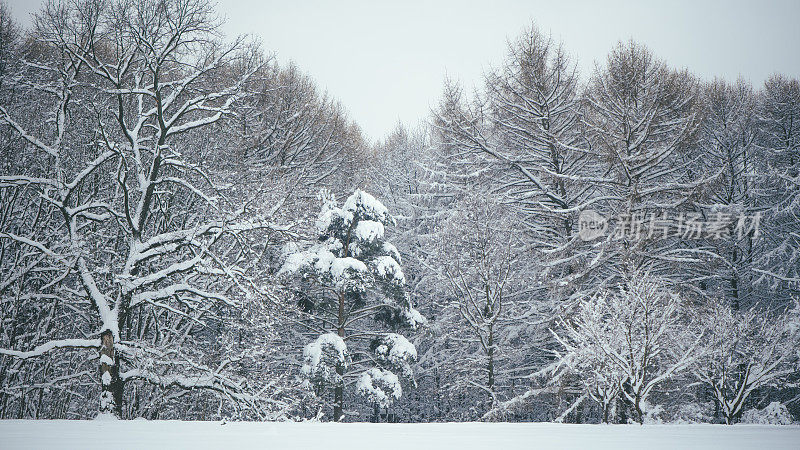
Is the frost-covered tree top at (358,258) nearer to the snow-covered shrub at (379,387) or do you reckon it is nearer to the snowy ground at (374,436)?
the snow-covered shrub at (379,387)

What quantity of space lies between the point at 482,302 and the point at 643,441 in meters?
11.7

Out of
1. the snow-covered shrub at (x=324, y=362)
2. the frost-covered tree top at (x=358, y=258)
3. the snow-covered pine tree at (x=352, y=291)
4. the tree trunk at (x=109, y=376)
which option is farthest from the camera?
A: the frost-covered tree top at (x=358, y=258)

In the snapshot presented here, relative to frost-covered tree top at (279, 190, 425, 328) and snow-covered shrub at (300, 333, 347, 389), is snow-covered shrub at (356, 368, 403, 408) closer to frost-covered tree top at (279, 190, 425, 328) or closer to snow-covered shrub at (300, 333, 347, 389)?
snow-covered shrub at (300, 333, 347, 389)

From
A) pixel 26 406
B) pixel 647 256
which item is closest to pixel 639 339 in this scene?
pixel 647 256

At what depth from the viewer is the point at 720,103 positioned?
66.6 feet

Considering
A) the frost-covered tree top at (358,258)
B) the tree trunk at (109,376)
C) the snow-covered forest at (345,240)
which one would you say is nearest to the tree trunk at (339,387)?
the snow-covered forest at (345,240)

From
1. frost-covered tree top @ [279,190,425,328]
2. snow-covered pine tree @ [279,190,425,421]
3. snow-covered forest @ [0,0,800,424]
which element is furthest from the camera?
frost-covered tree top @ [279,190,425,328]

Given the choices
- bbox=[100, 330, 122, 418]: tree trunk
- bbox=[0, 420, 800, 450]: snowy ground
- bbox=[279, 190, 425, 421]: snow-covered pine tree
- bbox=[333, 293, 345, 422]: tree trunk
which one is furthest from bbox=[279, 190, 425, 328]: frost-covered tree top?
bbox=[0, 420, 800, 450]: snowy ground

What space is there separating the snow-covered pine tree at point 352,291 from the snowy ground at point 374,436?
8537 mm

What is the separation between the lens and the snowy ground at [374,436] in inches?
149

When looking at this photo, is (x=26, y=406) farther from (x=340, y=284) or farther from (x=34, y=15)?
(x=34, y=15)

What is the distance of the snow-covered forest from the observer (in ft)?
31.7

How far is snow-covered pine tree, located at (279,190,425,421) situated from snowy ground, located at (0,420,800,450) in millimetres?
8537

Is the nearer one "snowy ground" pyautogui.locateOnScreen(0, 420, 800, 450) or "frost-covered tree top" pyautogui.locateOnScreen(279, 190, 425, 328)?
"snowy ground" pyautogui.locateOnScreen(0, 420, 800, 450)
